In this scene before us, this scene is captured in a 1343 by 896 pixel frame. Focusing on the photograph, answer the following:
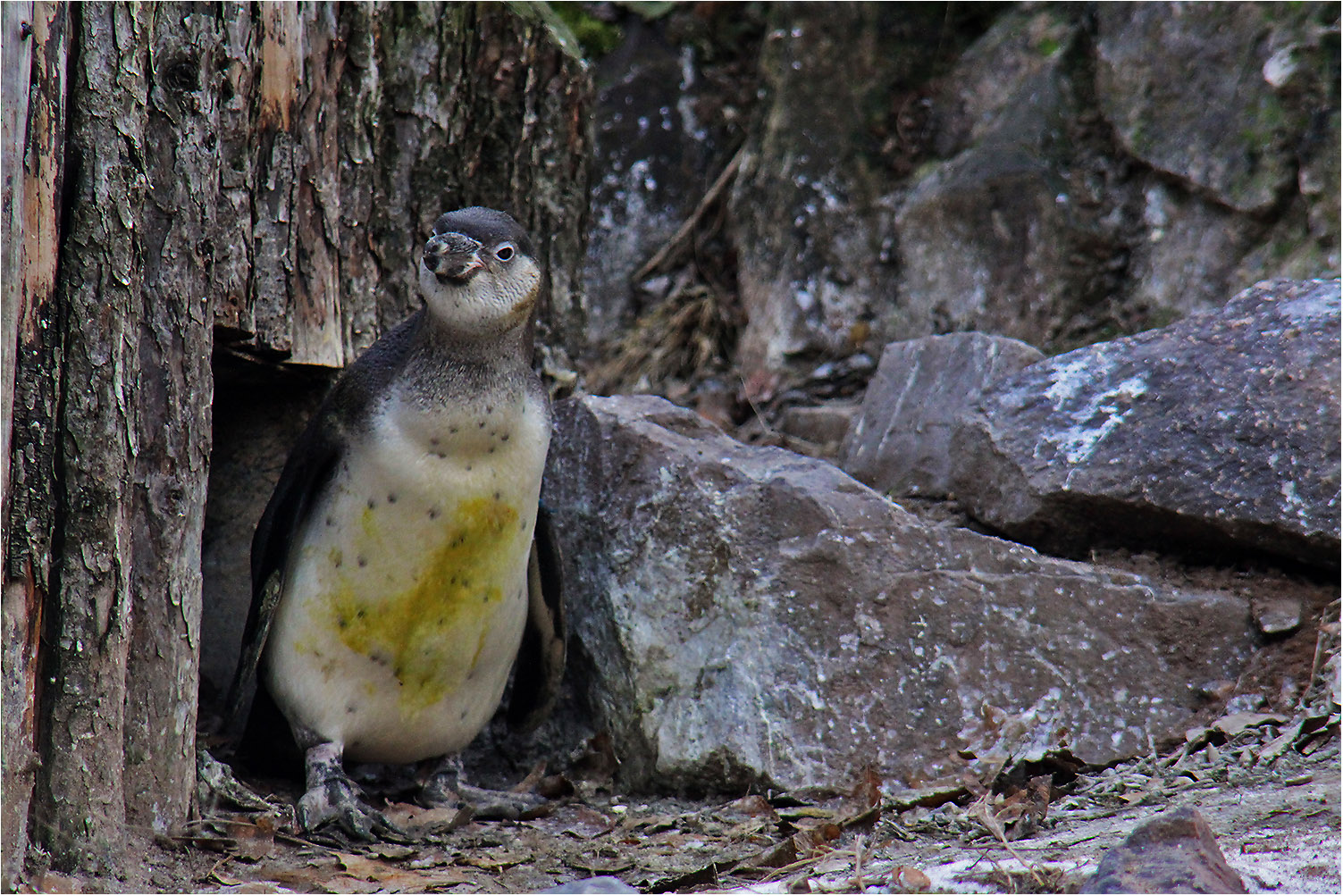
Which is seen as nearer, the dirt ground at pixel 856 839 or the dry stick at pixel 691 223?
the dirt ground at pixel 856 839

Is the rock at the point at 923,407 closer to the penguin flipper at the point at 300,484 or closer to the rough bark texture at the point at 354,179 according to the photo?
the rough bark texture at the point at 354,179

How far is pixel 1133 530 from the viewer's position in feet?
13.5

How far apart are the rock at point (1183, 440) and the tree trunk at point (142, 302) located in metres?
2.30

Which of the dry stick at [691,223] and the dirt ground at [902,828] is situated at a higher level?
the dry stick at [691,223]

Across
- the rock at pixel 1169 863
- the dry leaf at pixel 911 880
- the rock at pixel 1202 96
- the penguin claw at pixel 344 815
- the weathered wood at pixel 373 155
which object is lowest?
the penguin claw at pixel 344 815

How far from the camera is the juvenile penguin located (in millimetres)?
3568

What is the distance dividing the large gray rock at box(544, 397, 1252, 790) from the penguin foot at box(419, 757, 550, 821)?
332 millimetres

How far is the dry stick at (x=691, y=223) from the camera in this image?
7230mm

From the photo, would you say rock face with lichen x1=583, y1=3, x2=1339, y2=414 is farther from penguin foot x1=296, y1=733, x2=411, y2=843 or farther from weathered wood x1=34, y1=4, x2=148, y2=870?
weathered wood x1=34, y1=4, x2=148, y2=870

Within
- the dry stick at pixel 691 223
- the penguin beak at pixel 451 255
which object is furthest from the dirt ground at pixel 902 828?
the dry stick at pixel 691 223

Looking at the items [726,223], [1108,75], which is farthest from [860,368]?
[1108,75]

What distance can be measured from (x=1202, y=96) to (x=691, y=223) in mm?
2785

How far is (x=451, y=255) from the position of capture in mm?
3422

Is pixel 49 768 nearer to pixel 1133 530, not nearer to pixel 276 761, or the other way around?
pixel 276 761
